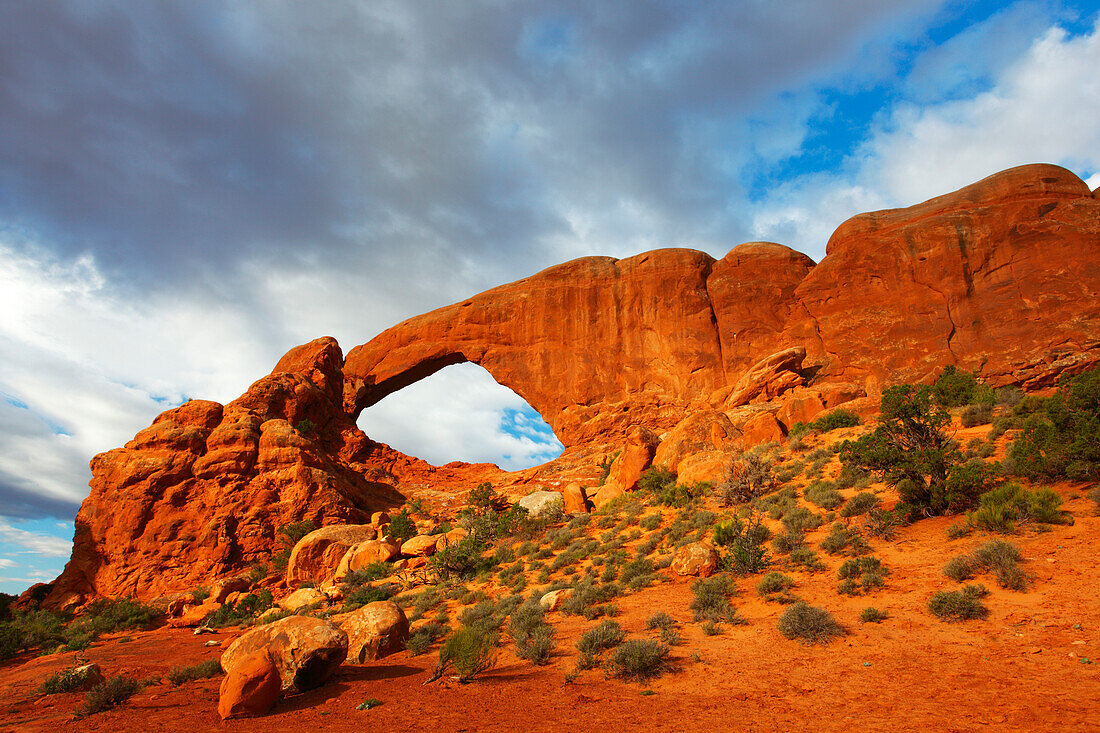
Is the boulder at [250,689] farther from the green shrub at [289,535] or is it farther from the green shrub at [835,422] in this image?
the green shrub at [835,422]

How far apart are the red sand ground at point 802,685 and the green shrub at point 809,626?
6.9 inches

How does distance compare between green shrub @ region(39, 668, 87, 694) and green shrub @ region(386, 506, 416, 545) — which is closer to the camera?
green shrub @ region(39, 668, 87, 694)

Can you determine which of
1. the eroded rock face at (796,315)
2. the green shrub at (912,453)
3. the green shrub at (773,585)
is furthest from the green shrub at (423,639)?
the eroded rock face at (796,315)

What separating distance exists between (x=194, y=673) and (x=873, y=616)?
1100 centimetres

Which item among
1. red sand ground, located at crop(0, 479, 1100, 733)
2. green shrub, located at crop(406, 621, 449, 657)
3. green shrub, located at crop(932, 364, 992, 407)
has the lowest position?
red sand ground, located at crop(0, 479, 1100, 733)

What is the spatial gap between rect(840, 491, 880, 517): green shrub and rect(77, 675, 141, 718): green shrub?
45.8 ft

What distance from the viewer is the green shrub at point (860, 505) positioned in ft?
39.9

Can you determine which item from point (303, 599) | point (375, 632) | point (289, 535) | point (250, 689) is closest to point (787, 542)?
point (375, 632)

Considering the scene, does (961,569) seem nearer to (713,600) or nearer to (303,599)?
(713,600)

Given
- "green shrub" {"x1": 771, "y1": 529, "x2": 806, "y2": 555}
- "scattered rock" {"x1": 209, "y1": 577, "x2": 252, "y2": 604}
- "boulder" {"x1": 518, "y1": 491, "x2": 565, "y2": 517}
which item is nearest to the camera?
"green shrub" {"x1": 771, "y1": 529, "x2": 806, "y2": 555}

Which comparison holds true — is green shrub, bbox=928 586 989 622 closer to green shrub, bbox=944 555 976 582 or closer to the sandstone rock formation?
green shrub, bbox=944 555 976 582

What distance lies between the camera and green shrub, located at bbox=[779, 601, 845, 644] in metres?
7.51

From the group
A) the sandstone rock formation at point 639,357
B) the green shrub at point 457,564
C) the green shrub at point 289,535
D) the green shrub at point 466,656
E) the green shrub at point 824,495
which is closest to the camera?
the green shrub at point 466,656

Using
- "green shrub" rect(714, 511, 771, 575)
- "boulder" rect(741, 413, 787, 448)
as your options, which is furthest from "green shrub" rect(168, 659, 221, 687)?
"boulder" rect(741, 413, 787, 448)
